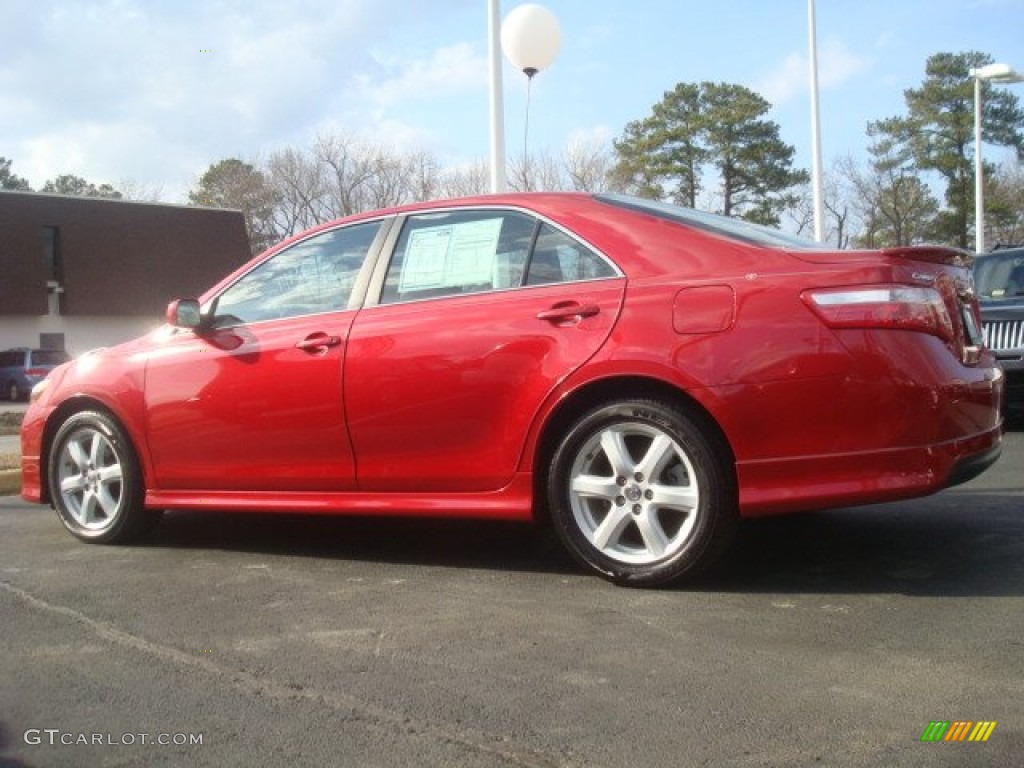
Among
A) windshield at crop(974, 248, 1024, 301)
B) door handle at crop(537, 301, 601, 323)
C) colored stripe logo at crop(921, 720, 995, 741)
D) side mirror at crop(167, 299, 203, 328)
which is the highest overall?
windshield at crop(974, 248, 1024, 301)

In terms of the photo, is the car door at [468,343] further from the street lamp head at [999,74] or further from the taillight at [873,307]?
the street lamp head at [999,74]

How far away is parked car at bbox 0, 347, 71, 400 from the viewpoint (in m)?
30.4

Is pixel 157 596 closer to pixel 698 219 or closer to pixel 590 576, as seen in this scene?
pixel 590 576

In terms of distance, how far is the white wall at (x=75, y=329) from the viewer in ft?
122

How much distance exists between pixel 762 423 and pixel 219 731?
2.06 meters

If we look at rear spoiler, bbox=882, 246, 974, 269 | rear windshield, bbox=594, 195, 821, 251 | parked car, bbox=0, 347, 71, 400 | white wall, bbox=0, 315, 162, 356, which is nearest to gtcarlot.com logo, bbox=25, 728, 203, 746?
rear windshield, bbox=594, 195, 821, 251

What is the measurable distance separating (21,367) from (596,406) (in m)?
30.5

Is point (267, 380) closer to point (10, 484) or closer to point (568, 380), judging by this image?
point (568, 380)

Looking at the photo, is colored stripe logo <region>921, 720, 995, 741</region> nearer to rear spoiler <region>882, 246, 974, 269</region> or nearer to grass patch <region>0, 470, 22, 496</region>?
rear spoiler <region>882, 246, 974, 269</region>

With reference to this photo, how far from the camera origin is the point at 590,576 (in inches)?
167

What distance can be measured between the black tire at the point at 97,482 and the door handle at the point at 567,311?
2.36m

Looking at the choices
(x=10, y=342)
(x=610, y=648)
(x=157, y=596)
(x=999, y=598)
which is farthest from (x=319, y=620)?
(x=10, y=342)

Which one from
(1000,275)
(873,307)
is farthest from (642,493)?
(1000,275)

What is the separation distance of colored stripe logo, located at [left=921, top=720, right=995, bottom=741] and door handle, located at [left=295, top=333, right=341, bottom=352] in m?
2.81
